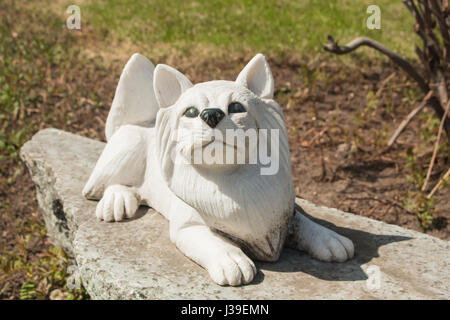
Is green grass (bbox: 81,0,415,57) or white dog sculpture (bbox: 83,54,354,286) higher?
green grass (bbox: 81,0,415,57)

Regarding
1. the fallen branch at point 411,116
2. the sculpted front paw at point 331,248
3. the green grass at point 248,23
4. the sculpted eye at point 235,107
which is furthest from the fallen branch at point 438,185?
the green grass at point 248,23

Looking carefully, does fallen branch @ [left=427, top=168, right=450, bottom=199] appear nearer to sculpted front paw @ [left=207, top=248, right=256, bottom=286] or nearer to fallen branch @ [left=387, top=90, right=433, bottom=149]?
fallen branch @ [left=387, top=90, right=433, bottom=149]

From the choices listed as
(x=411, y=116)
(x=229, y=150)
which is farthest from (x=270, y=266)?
(x=411, y=116)

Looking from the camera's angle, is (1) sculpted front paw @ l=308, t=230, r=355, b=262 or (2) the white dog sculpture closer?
(2) the white dog sculpture

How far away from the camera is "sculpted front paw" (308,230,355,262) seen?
2.41m

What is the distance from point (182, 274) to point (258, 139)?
69 cm

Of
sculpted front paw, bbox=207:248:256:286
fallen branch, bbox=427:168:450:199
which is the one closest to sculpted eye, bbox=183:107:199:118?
sculpted front paw, bbox=207:248:256:286

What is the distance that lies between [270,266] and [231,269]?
0.28m

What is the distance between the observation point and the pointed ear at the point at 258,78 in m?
2.27

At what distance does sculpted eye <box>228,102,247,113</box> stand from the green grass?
4.26 m

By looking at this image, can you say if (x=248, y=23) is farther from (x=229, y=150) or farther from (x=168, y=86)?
(x=229, y=150)

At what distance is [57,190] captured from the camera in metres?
3.31

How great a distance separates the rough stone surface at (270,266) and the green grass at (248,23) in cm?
384

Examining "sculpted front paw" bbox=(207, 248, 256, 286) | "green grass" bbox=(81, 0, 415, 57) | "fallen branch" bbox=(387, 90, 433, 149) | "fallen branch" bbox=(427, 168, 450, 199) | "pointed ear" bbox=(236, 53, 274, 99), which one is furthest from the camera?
"green grass" bbox=(81, 0, 415, 57)
